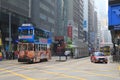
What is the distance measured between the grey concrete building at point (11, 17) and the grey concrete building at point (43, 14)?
241 inches

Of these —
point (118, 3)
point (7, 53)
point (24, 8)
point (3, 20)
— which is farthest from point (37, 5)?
point (118, 3)

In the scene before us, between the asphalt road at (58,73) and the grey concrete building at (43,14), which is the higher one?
the grey concrete building at (43,14)

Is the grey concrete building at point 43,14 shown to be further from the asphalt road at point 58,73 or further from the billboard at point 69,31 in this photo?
the asphalt road at point 58,73

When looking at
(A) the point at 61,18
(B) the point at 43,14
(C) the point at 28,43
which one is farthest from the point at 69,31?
(C) the point at 28,43

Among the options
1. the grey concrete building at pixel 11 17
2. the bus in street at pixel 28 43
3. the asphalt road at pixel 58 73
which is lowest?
the asphalt road at pixel 58 73

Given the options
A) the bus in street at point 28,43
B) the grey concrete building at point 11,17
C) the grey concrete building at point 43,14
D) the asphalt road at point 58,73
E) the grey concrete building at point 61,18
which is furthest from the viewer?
the grey concrete building at point 61,18

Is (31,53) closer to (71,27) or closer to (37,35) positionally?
(37,35)

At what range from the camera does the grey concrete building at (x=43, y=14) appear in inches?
3046

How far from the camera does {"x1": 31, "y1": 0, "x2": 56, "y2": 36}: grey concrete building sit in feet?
254

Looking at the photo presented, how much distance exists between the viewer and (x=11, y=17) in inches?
2306

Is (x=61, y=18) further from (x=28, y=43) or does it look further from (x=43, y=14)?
(x=28, y=43)

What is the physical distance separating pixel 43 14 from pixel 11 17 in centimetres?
2636

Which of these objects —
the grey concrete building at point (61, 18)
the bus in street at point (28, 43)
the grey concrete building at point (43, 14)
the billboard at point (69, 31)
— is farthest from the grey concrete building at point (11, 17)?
the billboard at point (69, 31)

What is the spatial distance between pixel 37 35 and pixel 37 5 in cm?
4178
